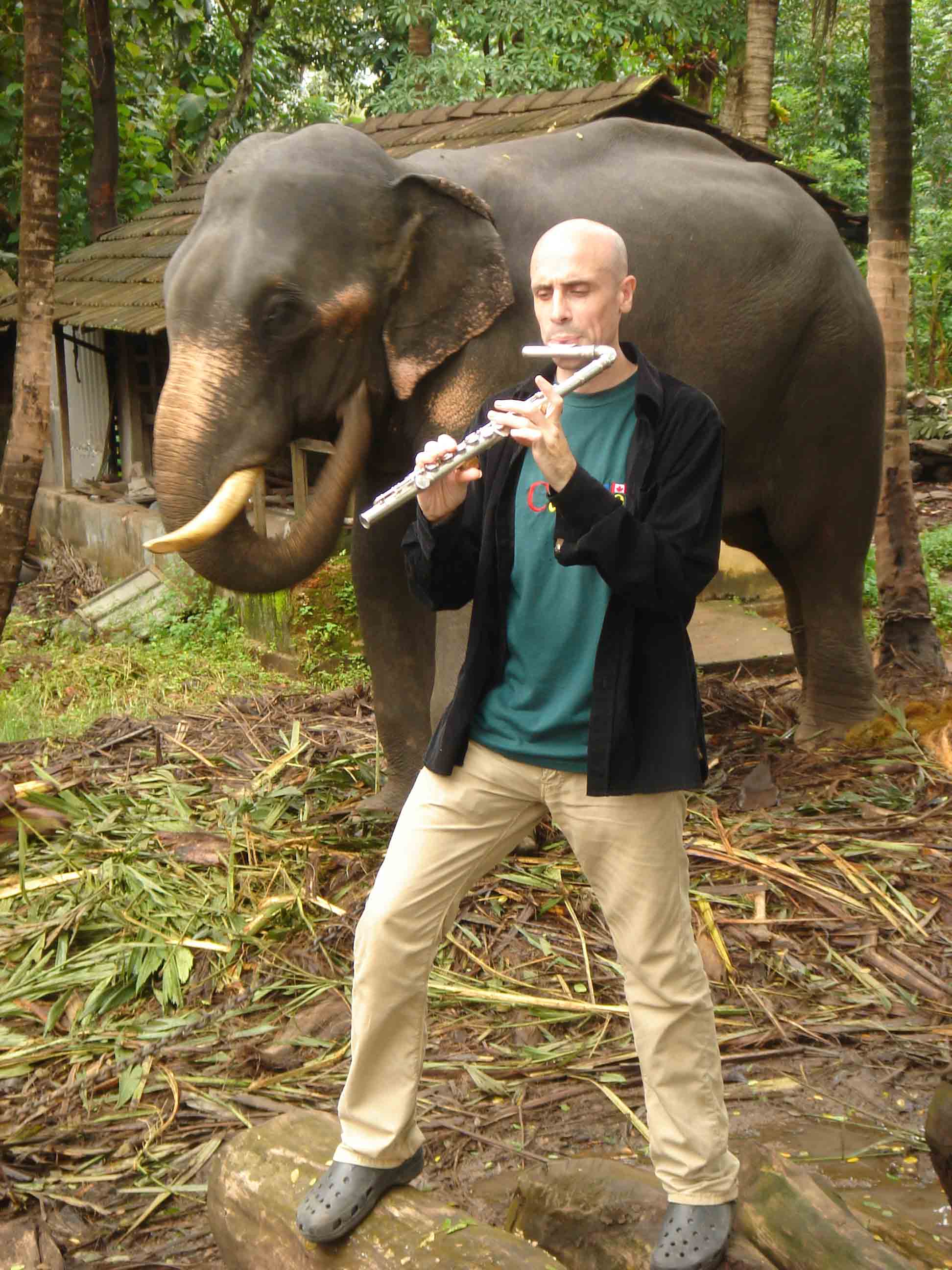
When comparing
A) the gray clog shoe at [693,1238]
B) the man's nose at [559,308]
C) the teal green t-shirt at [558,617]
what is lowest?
the gray clog shoe at [693,1238]

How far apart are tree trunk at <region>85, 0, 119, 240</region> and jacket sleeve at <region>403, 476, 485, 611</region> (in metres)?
12.0

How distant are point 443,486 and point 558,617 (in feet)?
1.04

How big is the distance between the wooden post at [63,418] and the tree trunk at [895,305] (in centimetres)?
979

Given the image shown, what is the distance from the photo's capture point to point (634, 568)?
237 cm

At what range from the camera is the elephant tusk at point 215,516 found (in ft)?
12.5

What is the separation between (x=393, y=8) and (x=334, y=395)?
11.2 m

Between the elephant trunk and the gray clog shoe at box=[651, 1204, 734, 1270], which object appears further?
the elephant trunk

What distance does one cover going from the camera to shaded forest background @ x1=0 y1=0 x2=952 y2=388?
533 inches

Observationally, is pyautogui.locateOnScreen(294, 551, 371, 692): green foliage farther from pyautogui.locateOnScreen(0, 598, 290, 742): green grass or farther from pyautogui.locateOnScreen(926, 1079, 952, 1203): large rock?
pyautogui.locateOnScreen(926, 1079, 952, 1203): large rock

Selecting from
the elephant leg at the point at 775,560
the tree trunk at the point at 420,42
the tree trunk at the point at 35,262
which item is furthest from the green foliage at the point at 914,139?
the elephant leg at the point at 775,560

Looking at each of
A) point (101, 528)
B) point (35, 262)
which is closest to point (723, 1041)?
point (35, 262)

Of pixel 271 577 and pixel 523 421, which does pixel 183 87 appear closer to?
pixel 271 577

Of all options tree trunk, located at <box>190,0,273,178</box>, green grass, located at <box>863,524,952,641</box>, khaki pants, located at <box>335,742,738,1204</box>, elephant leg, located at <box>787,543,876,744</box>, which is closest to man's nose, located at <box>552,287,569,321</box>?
khaki pants, located at <box>335,742,738,1204</box>

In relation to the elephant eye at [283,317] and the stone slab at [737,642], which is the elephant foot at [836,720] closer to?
the stone slab at [737,642]
